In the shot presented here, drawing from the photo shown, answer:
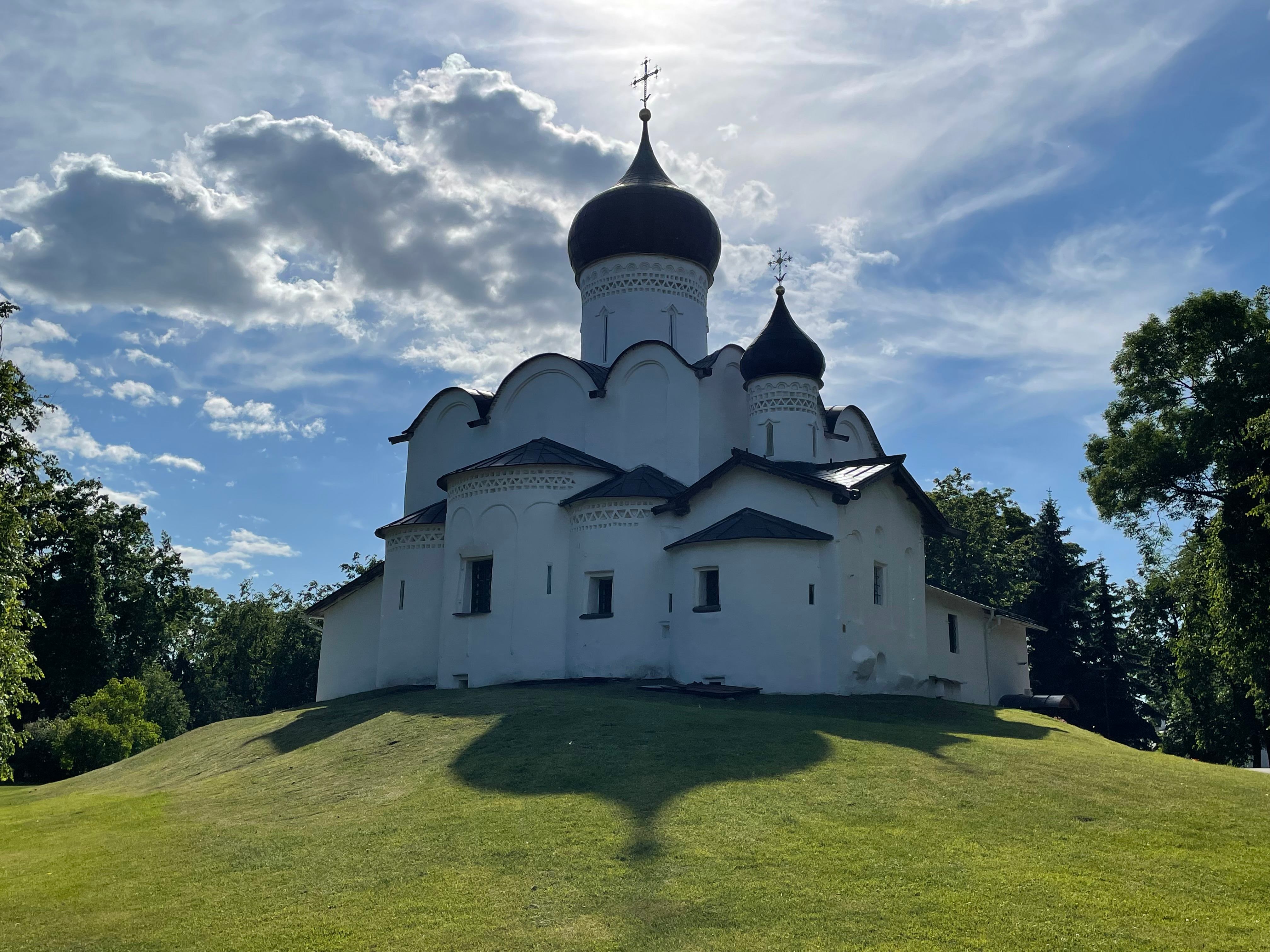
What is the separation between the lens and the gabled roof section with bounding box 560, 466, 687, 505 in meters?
21.1

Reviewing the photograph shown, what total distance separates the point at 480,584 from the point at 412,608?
2334 mm

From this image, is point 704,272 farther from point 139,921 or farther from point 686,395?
point 139,921

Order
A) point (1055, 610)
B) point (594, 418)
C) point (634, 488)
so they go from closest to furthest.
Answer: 1. point (634, 488)
2. point (594, 418)
3. point (1055, 610)

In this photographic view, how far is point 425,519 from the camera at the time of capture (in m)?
23.8

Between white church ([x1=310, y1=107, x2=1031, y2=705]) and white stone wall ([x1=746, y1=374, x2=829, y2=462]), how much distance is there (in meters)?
0.05

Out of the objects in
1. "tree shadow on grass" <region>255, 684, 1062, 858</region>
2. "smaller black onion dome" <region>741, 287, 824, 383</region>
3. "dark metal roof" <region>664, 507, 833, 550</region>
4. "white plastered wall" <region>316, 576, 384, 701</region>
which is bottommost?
"tree shadow on grass" <region>255, 684, 1062, 858</region>

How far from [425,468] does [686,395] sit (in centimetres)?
757

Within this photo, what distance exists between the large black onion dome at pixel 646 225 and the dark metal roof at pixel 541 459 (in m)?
6.01

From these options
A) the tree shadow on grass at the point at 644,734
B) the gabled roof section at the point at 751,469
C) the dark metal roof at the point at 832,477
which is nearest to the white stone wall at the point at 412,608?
the tree shadow on grass at the point at 644,734

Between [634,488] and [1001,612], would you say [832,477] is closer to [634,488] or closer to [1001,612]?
[634,488]

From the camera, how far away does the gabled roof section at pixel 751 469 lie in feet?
63.2

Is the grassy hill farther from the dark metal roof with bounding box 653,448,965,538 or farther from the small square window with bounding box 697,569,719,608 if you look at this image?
the dark metal roof with bounding box 653,448,965,538

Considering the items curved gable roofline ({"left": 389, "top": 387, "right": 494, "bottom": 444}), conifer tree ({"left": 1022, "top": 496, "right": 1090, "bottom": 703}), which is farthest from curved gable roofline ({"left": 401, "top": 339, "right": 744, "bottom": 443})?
conifer tree ({"left": 1022, "top": 496, "right": 1090, "bottom": 703})

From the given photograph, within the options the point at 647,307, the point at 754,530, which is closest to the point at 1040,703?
the point at 754,530
